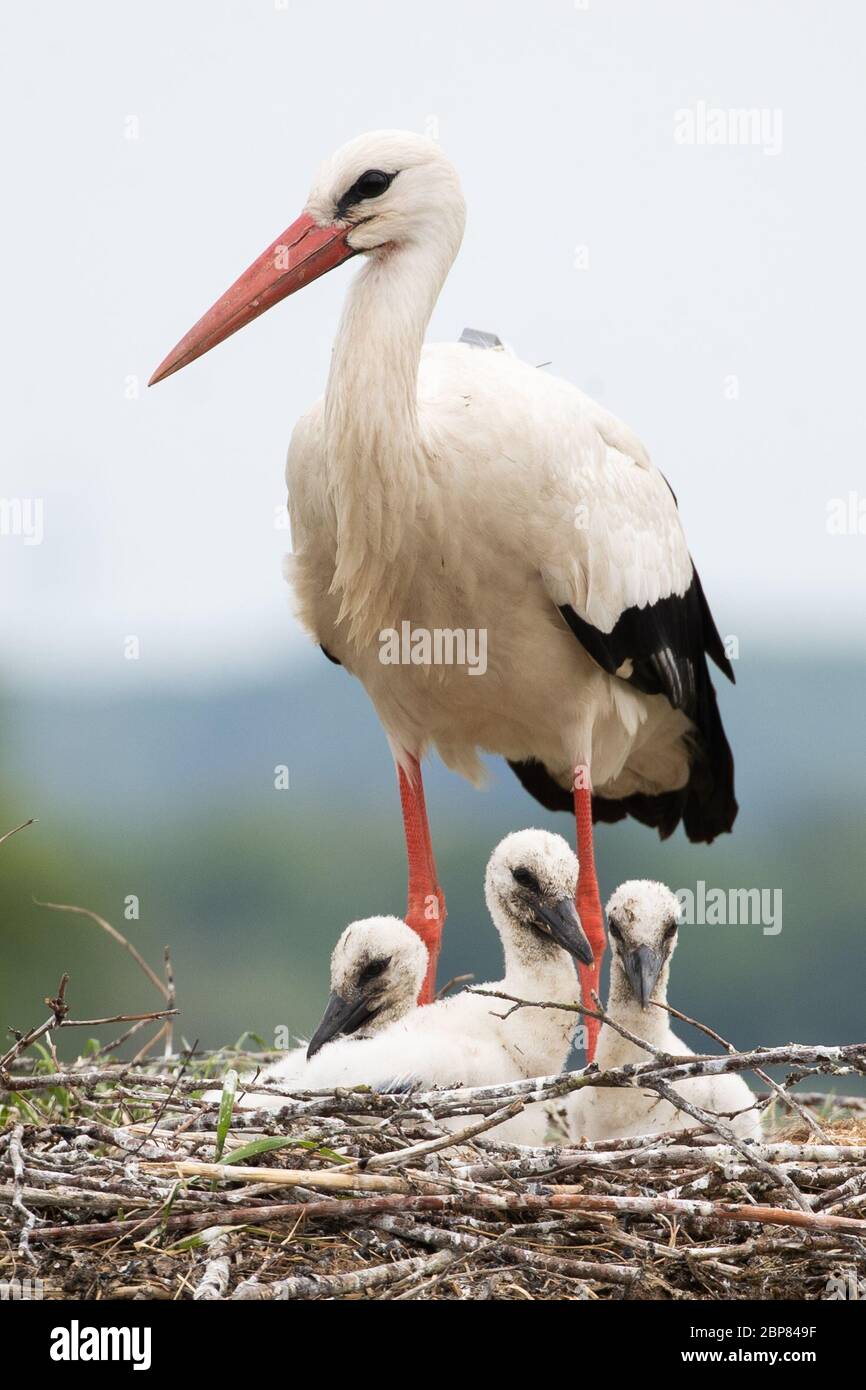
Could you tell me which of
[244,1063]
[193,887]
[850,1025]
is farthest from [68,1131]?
[193,887]

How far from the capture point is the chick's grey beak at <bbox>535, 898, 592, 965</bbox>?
3586 millimetres

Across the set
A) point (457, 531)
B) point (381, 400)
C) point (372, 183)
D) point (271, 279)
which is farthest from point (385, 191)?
point (457, 531)

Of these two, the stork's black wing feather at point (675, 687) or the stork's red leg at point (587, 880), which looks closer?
the stork's black wing feather at point (675, 687)

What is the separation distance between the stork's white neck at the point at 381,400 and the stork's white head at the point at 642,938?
36.7 inches

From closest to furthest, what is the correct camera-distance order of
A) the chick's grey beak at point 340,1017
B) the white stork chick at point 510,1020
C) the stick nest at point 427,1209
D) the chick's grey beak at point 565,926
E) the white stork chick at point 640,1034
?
the stick nest at point 427,1209, the white stork chick at point 510,1020, the white stork chick at point 640,1034, the chick's grey beak at point 340,1017, the chick's grey beak at point 565,926

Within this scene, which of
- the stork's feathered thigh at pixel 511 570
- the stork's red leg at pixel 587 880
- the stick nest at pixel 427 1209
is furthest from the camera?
the stork's red leg at pixel 587 880

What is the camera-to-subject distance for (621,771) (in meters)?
5.16

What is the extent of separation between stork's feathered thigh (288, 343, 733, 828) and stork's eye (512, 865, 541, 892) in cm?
67

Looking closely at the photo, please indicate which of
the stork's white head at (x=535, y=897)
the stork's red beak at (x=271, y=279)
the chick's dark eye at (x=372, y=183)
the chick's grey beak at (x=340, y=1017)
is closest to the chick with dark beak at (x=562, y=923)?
the stork's white head at (x=535, y=897)

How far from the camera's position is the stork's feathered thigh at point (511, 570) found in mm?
3875

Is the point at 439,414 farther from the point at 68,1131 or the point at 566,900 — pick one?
the point at 68,1131

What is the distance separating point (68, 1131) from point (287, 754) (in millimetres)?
29250

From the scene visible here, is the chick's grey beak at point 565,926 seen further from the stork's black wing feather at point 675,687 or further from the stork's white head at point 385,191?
the stork's white head at point 385,191

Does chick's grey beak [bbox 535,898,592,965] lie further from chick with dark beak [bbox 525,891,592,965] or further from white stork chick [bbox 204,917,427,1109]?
white stork chick [bbox 204,917,427,1109]
